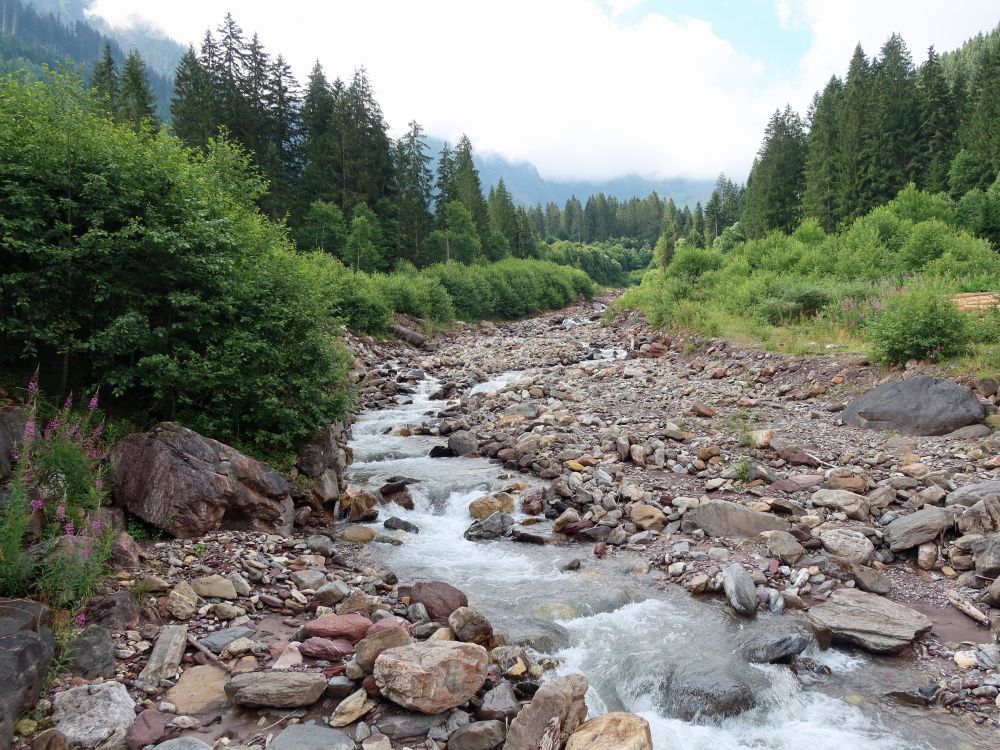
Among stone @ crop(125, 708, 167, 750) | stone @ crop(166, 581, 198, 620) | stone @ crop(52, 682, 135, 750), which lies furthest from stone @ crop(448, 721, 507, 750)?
stone @ crop(166, 581, 198, 620)

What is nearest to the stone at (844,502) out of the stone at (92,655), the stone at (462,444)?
the stone at (462,444)

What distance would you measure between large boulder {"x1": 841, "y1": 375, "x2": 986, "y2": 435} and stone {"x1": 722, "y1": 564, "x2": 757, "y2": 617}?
22.6ft

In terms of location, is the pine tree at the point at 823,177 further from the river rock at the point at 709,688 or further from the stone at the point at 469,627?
the stone at the point at 469,627

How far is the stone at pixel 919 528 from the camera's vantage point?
308 inches

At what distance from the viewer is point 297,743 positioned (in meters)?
4.42

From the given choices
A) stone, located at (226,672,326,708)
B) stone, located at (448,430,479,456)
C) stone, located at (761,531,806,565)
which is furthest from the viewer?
stone, located at (448,430,479,456)

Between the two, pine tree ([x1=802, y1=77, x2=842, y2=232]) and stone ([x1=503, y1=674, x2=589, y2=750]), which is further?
pine tree ([x1=802, y1=77, x2=842, y2=232])

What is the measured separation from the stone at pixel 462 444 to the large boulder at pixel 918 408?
28.8ft

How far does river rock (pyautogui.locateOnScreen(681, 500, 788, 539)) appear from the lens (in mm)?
8758

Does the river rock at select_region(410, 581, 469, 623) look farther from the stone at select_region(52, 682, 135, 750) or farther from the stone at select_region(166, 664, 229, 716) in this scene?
the stone at select_region(52, 682, 135, 750)

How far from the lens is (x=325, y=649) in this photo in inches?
220

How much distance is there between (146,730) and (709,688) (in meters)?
5.04

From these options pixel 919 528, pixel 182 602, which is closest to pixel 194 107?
pixel 182 602

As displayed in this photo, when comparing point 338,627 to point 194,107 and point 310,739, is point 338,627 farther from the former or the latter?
point 194,107
